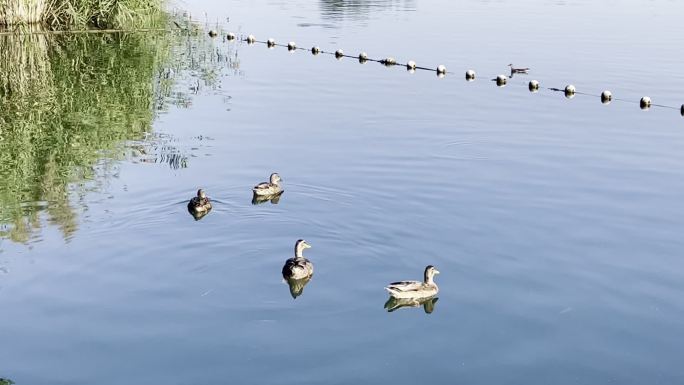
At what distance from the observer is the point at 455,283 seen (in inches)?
618

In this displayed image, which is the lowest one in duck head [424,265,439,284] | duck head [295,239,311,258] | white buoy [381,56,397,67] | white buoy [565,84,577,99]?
duck head [424,265,439,284]

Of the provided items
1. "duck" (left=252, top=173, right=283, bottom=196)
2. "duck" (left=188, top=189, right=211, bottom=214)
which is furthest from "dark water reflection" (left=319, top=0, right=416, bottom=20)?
"duck" (left=188, top=189, right=211, bottom=214)

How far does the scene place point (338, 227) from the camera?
1786 centimetres

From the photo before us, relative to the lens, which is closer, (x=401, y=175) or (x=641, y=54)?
(x=401, y=175)

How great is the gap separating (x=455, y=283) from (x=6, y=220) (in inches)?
324

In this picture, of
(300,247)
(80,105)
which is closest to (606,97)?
(80,105)

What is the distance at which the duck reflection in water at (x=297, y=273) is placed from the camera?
15.2 metres

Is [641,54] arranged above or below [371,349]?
above

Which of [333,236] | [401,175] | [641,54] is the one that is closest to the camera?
[333,236]

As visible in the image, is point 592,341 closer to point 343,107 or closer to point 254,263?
point 254,263

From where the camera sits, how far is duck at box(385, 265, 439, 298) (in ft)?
48.2

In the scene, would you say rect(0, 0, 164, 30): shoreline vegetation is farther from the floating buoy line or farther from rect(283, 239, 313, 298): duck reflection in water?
rect(283, 239, 313, 298): duck reflection in water

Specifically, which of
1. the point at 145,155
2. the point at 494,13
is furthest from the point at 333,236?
the point at 494,13

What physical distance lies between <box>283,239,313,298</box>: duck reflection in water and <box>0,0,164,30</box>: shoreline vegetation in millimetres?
30457
